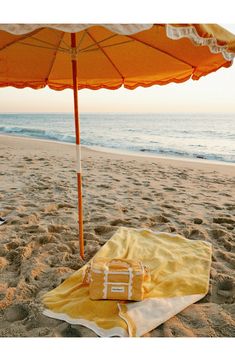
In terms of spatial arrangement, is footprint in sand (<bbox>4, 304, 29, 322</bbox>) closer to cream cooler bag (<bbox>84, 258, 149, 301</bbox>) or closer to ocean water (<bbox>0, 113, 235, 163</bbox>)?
cream cooler bag (<bbox>84, 258, 149, 301</bbox>)

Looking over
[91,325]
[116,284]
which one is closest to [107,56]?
[116,284]

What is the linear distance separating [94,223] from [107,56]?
205cm

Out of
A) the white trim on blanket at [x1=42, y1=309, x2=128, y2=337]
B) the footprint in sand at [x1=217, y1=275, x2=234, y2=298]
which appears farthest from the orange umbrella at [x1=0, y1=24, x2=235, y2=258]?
the footprint in sand at [x1=217, y1=275, x2=234, y2=298]

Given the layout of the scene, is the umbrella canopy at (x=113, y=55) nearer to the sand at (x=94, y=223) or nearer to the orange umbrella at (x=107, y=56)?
the orange umbrella at (x=107, y=56)

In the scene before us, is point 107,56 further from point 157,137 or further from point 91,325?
point 157,137

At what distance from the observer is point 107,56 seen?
3561 millimetres

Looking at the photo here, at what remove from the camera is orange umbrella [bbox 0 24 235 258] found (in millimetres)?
2090

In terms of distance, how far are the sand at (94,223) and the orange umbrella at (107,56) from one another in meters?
0.57

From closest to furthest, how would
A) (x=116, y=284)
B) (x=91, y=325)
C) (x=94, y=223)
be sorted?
(x=91, y=325) → (x=116, y=284) → (x=94, y=223)

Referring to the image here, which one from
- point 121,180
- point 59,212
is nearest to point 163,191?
point 121,180

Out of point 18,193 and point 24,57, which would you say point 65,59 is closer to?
point 24,57

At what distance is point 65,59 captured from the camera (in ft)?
12.4

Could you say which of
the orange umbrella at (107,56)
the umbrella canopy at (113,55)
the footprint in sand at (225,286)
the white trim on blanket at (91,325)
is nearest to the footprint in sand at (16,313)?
the white trim on blanket at (91,325)

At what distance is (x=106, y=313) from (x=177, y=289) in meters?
0.67
